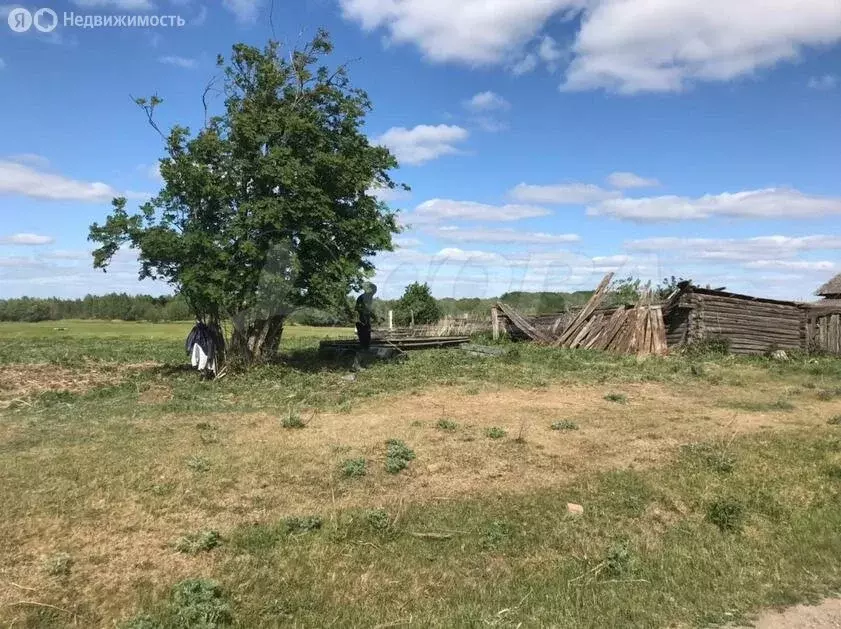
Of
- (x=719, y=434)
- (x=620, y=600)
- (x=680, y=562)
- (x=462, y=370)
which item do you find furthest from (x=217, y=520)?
(x=462, y=370)

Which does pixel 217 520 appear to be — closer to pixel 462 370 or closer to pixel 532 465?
pixel 532 465

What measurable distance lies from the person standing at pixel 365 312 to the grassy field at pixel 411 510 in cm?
508

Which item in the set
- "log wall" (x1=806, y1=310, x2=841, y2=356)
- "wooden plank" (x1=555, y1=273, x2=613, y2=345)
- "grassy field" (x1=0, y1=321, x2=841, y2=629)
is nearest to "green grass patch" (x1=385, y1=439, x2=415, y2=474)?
"grassy field" (x1=0, y1=321, x2=841, y2=629)

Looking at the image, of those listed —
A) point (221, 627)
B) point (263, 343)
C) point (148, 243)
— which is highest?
point (148, 243)

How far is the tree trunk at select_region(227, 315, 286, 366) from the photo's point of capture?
15938 millimetres

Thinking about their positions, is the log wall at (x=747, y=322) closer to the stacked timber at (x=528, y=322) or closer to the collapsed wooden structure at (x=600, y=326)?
the collapsed wooden structure at (x=600, y=326)

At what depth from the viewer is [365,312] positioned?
17953 mm

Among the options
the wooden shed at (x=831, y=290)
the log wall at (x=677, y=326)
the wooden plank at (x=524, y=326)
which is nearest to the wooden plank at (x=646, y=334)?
the log wall at (x=677, y=326)

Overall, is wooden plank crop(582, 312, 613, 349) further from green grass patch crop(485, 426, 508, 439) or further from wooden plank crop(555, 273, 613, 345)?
green grass patch crop(485, 426, 508, 439)

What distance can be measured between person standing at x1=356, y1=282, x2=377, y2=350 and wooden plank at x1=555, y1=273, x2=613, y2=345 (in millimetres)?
9946

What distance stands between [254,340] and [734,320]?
56.7ft

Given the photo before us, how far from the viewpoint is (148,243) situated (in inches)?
564

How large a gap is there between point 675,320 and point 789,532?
1842cm

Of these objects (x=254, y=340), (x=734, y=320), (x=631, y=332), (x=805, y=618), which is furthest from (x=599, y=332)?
(x=805, y=618)
